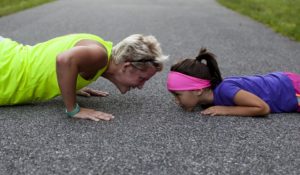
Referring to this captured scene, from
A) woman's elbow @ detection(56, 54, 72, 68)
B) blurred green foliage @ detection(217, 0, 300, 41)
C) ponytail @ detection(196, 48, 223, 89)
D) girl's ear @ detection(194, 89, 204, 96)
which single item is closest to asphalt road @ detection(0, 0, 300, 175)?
girl's ear @ detection(194, 89, 204, 96)

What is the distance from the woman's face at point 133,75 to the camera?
11.5 ft

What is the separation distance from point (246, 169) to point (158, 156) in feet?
1.69

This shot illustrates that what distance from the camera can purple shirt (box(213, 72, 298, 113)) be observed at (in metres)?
3.63

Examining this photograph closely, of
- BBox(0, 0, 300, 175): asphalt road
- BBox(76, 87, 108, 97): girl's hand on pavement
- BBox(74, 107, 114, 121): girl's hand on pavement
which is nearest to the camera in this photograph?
BBox(0, 0, 300, 175): asphalt road

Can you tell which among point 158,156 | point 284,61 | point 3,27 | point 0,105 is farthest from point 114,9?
point 158,156

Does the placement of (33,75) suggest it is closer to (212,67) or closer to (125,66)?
(125,66)

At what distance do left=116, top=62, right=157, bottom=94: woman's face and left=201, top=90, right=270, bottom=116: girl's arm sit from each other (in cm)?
61

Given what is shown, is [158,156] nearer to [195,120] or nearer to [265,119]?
[195,120]

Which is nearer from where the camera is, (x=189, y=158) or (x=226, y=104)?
(x=189, y=158)

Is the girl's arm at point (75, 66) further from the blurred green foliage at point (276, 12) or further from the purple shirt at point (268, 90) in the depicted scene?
the blurred green foliage at point (276, 12)

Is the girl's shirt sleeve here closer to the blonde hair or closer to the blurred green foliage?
the blonde hair

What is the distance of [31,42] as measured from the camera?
750 centimetres

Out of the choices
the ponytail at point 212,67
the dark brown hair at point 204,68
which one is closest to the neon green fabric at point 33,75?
the dark brown hair at point 204,68

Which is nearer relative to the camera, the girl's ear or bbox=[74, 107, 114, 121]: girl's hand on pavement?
bbox=[74, 107, 114, 121]: girl's hand on pavement
